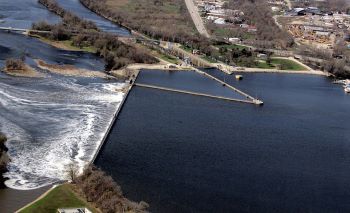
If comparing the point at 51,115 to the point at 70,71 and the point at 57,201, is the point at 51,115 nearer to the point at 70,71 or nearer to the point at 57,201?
the point at 70,71

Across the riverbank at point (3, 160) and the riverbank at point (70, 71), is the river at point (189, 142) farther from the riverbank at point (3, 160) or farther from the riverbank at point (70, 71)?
the riverbank at point (70, 71)

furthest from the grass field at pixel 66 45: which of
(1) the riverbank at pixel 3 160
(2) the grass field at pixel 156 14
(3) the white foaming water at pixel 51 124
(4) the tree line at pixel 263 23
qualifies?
(1) the riverbank at pixel 3 160

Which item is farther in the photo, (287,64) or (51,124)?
(287,64)

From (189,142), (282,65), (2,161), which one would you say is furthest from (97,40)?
(2,161)

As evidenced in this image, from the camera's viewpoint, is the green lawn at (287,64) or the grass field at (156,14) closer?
the green lawn at (287,64)

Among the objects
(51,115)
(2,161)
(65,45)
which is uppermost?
(65,45)

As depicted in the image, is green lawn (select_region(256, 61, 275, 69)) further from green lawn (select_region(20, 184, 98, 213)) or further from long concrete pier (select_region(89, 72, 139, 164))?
green lawn (select_region(20, 184, 98, 213))

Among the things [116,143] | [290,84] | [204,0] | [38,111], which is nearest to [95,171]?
[116,143]
